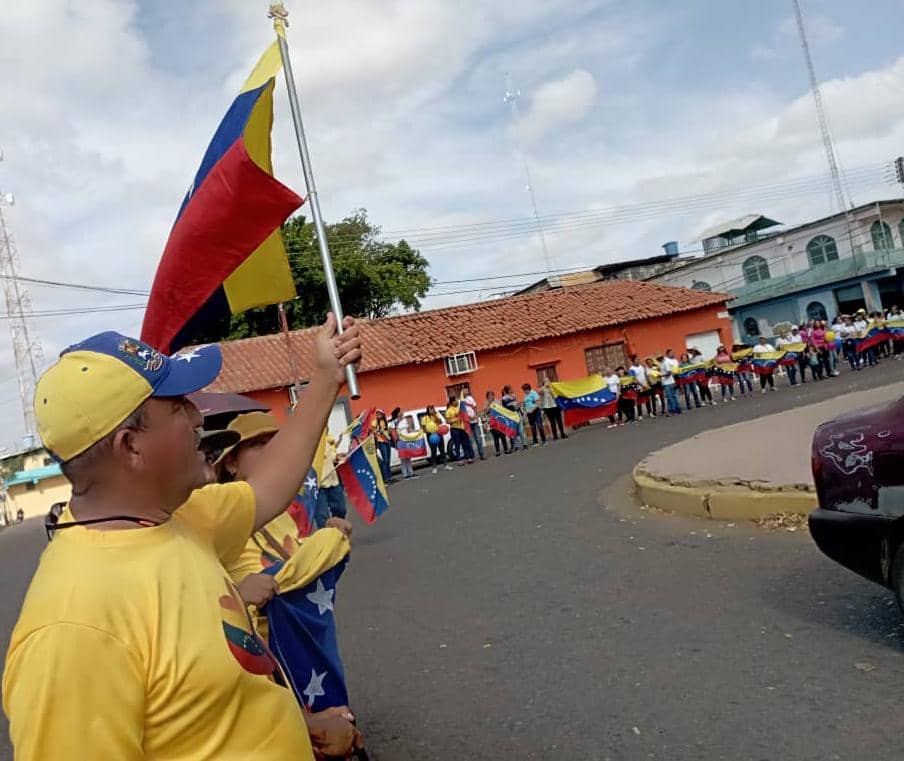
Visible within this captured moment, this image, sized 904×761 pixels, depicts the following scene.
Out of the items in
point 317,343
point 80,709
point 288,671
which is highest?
point 317,343

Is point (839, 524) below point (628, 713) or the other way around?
the other way around

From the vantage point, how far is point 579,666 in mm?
4570

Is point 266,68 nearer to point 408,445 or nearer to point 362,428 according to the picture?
point 362,428

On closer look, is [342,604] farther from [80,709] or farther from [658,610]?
[80,709]

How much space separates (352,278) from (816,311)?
77.4ft

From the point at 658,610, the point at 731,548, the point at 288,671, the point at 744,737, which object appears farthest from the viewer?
the point at 731,548

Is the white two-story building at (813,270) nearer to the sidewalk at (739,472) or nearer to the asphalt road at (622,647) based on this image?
the sidewalk at (739,472)

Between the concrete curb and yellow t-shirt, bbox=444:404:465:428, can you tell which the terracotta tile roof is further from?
the concrete curb

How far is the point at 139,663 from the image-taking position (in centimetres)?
144

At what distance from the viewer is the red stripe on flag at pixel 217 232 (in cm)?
314

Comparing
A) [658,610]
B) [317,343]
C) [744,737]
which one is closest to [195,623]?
[317,343]

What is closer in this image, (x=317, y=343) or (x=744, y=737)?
(x=317, y=343)

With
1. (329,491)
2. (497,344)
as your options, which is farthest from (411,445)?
(329,491)

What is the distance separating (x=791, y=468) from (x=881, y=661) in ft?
14.2
